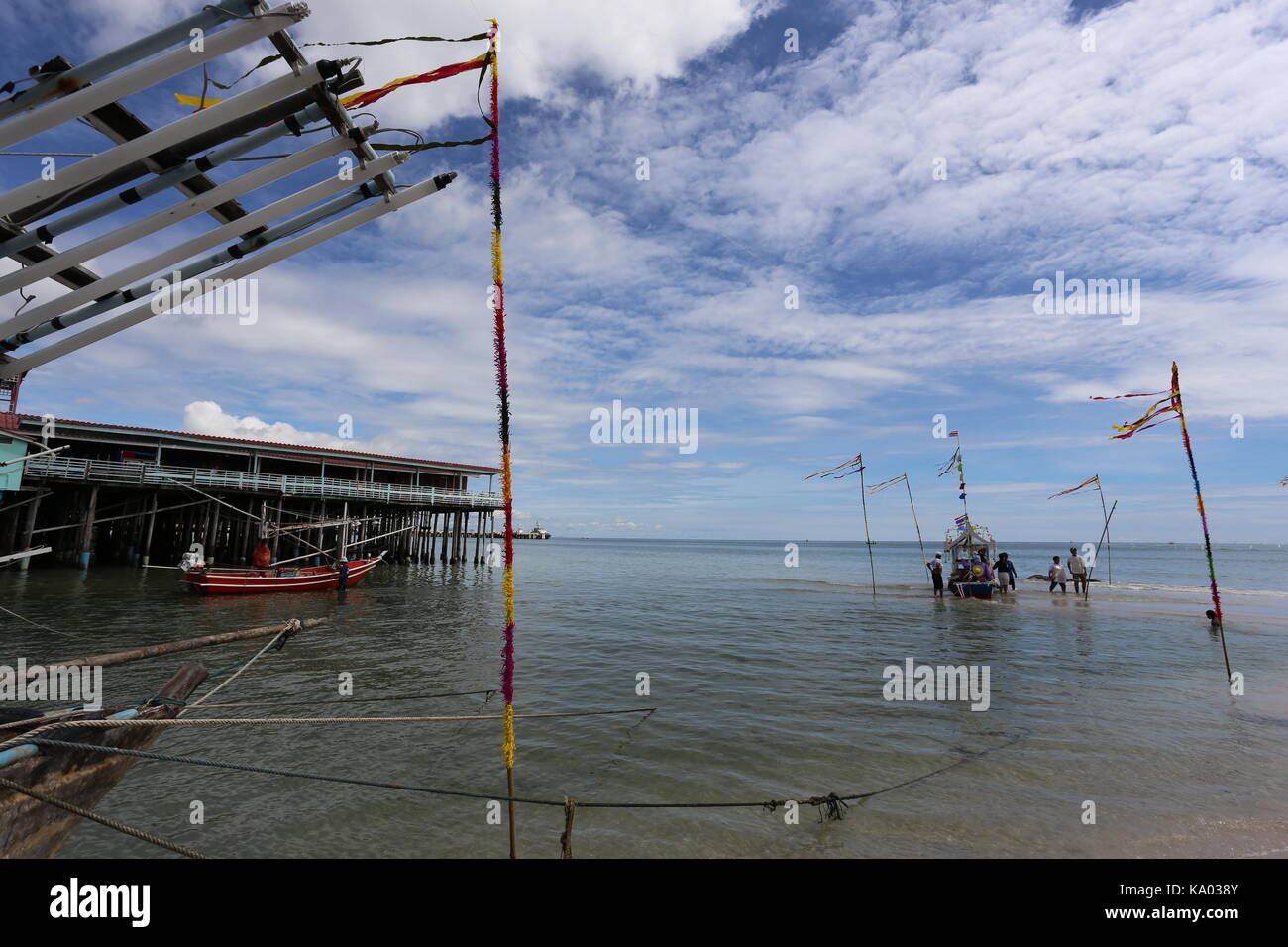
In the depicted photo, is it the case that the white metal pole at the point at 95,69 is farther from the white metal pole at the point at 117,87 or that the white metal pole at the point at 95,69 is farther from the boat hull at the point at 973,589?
the boat hull at the point at 973,589

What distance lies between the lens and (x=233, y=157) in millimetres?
6012

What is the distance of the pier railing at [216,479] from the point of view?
30.8 meters

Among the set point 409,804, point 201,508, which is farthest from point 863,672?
point 201,508

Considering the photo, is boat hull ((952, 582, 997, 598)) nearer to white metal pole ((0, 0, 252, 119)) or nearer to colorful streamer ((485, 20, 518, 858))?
colorful streamer ((485, 20, 518, 858))

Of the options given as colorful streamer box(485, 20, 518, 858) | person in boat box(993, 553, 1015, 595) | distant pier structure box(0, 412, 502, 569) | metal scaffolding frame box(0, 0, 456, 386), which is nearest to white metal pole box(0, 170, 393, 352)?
metal scaffolding frame box(0, 0, 456, 386)

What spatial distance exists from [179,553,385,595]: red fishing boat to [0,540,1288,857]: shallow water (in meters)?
3.55

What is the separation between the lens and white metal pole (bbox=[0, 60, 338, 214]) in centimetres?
522

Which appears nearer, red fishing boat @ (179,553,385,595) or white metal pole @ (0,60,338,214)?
white metal pole @ (0,60,338,214)

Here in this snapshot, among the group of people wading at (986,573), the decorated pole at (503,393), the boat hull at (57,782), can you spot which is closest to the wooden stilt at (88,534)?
the boat hull at (57,782)

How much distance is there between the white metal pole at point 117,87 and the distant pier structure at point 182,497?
27676 mm

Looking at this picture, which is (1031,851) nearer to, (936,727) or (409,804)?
(936,727)

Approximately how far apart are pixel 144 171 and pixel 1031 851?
466 inches

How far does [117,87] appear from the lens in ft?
17.1

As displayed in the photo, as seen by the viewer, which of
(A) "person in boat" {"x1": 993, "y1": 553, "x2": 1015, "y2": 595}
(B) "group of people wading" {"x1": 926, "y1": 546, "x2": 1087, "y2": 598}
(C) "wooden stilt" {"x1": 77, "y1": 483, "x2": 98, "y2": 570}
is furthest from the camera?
(C) "wooden stilt" {"x1": 77, "y1": 483, "x2": 98, "y2": 570}
